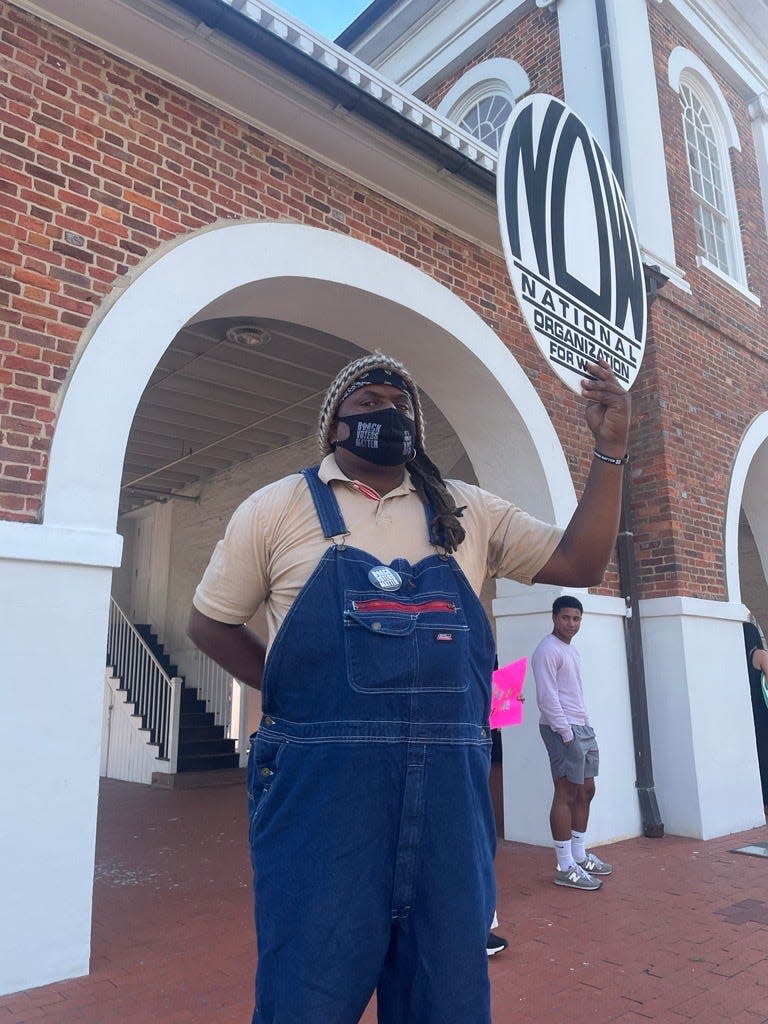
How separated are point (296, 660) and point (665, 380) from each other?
7.13m

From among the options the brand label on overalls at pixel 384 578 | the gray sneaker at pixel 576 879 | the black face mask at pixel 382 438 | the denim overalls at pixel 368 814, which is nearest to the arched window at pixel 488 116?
the gray sneaker at pixel 576 879

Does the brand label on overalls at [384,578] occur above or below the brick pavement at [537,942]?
above

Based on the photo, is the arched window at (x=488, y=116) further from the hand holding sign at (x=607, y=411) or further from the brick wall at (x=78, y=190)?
the hand holding sign at (x=607, y=411)

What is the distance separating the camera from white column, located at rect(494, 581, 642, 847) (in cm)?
A: 663

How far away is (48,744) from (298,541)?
2.65 m

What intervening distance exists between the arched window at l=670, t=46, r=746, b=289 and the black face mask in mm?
8855

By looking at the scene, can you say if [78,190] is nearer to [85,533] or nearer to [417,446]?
[85,533]

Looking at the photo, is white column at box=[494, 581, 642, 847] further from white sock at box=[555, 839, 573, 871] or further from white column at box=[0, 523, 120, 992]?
white column at box=[0, 523, 120, 992]

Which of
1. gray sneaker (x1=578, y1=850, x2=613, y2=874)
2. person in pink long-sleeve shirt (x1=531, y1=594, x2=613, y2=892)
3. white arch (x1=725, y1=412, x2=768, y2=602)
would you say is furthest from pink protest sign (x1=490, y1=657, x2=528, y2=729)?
white arch (x1=725, y1=412, x2=768, y2=602)

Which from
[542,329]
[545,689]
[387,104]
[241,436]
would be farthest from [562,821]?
[241,436]

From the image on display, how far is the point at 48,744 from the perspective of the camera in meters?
3.72

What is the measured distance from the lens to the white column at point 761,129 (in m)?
11.0

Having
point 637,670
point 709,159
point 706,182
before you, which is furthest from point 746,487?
point 709,159

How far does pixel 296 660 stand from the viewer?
61.2 inches
